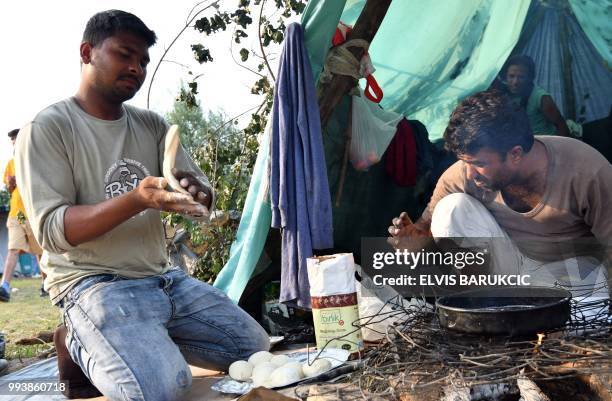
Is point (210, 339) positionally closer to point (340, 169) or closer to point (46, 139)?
point (46, 139)

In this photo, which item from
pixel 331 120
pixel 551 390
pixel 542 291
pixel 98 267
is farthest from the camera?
pixel 331 120

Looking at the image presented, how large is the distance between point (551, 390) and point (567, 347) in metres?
0.15

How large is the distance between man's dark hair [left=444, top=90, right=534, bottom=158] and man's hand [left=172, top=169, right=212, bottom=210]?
161cm

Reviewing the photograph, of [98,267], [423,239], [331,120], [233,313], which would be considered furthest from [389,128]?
[98,267]

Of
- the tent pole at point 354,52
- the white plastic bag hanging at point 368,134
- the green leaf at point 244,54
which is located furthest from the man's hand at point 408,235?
the green leaf at point 244,54

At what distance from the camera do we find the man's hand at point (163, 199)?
88.4 inches

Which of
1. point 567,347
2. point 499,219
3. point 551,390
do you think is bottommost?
point 551,390

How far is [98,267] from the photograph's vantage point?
261cm

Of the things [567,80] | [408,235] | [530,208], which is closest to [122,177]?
[408,235]

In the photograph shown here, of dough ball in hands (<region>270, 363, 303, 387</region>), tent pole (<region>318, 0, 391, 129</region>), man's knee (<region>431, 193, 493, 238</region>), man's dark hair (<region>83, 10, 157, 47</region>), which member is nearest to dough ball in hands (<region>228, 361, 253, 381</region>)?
dough ball in hands (<region>270, 363, 303, 387</region>)

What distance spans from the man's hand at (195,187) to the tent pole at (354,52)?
1.32 m

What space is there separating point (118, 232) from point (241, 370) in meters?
0.77

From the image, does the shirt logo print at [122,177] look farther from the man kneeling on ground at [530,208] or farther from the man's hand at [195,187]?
the man kneeling on ground at [530,208]

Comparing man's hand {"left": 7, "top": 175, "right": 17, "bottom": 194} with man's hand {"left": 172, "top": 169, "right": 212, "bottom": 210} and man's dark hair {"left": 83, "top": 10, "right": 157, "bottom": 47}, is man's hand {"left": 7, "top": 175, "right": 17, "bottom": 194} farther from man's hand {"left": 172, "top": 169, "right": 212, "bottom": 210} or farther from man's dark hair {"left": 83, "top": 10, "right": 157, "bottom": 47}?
man's hand {"left": 172, "top": 169, "right": 212, "bottom": 210}
